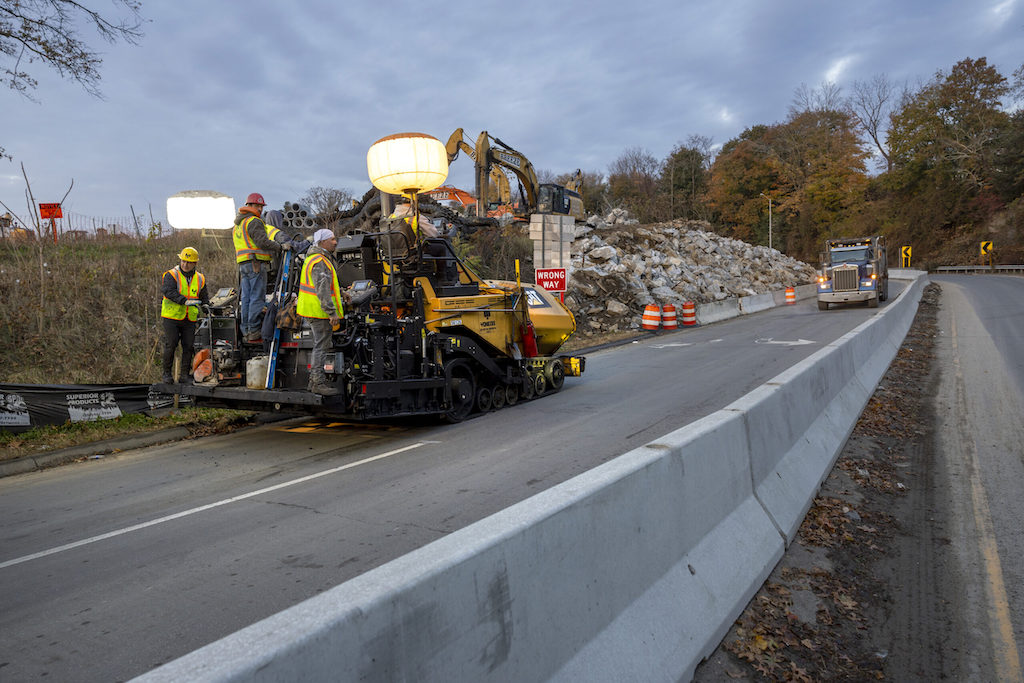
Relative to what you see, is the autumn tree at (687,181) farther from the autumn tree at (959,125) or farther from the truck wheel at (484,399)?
the truck wheel at (484,399)

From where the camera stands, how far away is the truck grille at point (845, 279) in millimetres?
26594

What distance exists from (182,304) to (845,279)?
85.2 feet

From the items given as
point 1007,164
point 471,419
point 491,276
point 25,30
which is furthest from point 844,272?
point 1007,164

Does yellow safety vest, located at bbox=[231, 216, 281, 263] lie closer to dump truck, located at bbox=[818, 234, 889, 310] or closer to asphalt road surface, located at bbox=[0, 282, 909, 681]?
asphalt road surface, located at bbox=[0, 282, 909, 681]

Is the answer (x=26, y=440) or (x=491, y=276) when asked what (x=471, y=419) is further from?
(x=491, y=276)

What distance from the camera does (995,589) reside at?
414 centimetres

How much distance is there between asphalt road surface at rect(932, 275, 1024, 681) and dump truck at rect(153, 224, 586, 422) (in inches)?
228

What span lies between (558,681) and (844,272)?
93.0 ft

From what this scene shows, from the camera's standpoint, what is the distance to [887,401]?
9.64 m

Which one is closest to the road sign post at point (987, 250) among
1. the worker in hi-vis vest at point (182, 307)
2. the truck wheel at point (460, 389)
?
the truck wheel at point (460, 389)

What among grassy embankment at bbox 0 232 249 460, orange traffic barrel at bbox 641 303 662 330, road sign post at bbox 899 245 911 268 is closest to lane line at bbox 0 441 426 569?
grassy embankment at bbox 0 232 249 460

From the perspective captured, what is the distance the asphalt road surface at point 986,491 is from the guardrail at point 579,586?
115 cm

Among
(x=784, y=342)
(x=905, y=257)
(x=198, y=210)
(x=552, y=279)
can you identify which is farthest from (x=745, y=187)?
(x=198, y=210)

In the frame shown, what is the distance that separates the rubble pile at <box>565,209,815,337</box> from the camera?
22500mm
